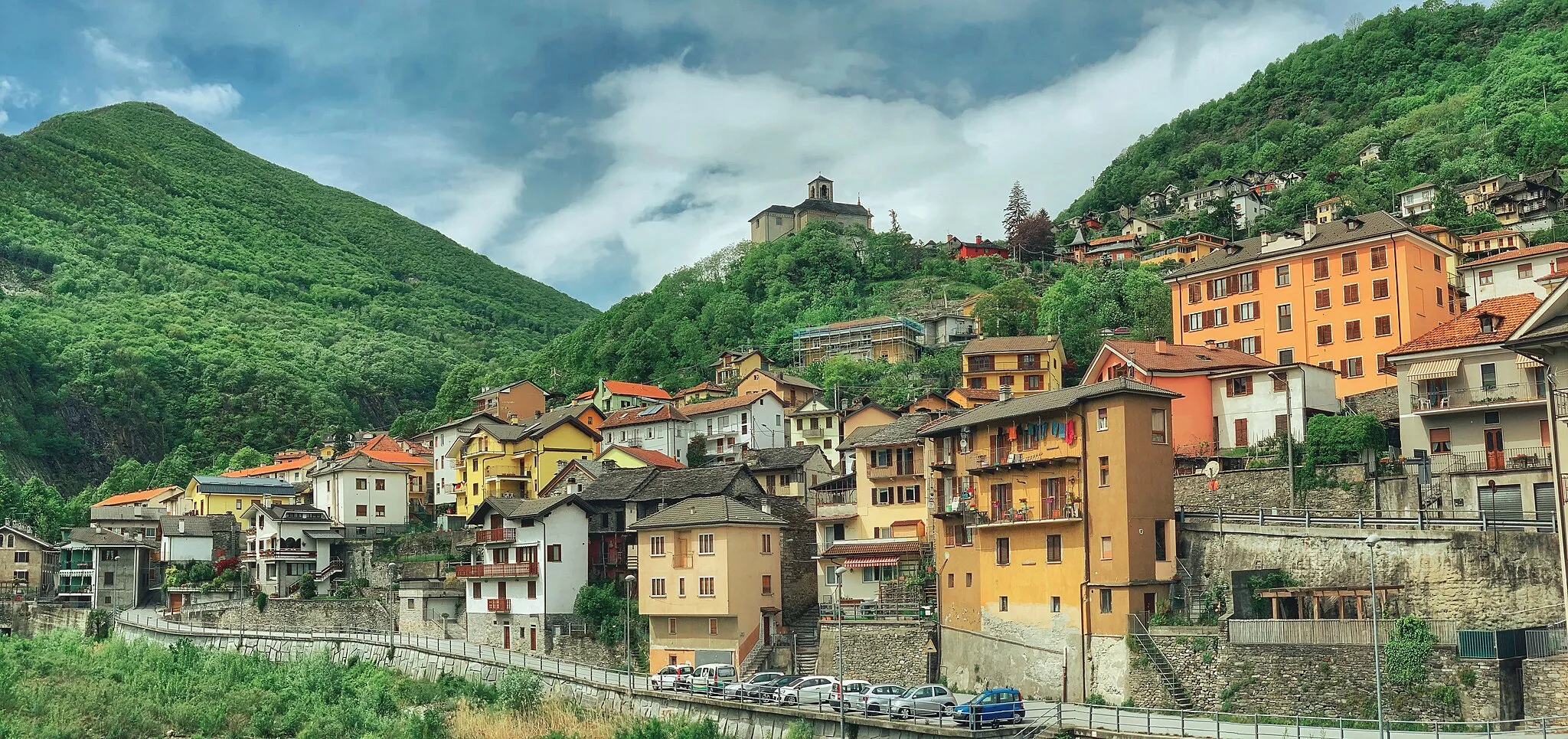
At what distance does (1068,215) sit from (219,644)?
5484 inches

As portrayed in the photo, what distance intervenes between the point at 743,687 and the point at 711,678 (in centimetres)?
344

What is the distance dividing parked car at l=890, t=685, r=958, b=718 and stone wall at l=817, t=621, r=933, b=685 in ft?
29.3

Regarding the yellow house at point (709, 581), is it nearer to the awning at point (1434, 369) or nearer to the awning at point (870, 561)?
the awning at point (870, 561)

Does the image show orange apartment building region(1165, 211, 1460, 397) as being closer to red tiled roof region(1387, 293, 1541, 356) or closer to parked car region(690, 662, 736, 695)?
red tiled roof region(1387, 293, 1541, 356)

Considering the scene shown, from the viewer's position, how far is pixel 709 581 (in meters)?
62.2

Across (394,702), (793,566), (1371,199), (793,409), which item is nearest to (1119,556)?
(793,566)

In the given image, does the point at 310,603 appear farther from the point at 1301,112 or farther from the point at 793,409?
the point at 1301,112

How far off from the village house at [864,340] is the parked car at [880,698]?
246ft

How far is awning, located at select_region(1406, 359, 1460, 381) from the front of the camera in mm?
51688

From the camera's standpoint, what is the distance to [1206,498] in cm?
5503

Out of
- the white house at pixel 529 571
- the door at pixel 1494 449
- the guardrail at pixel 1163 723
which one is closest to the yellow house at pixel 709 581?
the guardrail at pixel 1163 723

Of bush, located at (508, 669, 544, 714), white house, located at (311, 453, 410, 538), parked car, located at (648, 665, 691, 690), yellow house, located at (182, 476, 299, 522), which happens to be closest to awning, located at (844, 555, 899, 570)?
parked car, located at (648, 665, 691, 690)

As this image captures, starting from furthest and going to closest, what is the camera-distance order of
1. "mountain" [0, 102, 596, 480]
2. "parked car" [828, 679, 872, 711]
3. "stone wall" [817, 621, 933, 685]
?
"mountain" [0, 102, 596, 480] → "stone wall" [817, 621, 933, 685] → "parked car" [828, 679, 872, 711]

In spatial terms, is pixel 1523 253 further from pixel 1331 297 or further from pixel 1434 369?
pixel 1434 369
